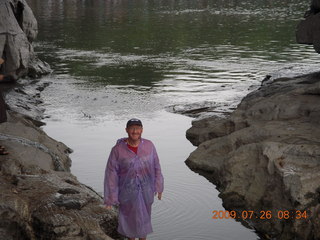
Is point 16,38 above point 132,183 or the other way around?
above

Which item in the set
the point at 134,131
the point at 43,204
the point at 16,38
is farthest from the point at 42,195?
the point at 16,38

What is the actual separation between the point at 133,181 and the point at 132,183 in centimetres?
3

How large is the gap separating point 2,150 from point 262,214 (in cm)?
475

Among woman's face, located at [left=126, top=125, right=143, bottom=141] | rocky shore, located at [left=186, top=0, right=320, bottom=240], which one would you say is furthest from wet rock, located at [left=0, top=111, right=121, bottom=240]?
rocky shore, located at [left=186, top=0, right=320, bottom=240]

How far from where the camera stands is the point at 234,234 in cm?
1119

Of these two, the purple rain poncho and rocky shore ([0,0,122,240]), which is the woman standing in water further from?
rocky shore ([0,0,122,240])

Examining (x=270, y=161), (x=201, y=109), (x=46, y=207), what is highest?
(x=270, y=161)

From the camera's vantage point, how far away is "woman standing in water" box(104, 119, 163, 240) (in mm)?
8531

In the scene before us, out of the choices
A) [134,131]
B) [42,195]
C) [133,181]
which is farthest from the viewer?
[42,195]

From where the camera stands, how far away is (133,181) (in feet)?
28.2

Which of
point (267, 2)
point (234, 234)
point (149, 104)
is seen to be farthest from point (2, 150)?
point (267, 2)

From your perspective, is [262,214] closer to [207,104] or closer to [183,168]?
[183,168]
